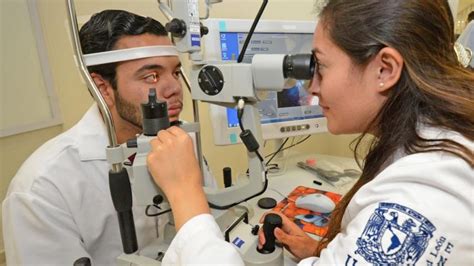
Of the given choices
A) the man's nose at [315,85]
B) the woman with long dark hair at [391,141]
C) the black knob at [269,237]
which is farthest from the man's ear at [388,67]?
the black knob at [269,237]

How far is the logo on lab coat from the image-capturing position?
1.40ft

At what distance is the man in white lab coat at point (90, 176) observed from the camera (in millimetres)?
778

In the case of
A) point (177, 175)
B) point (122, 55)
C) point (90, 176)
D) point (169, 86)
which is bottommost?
point (90, 176)

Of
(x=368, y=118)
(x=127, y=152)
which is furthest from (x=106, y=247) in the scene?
(x=368, y=118)

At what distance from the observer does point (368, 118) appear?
24.4 inches

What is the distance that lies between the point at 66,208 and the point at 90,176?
105 millimetres

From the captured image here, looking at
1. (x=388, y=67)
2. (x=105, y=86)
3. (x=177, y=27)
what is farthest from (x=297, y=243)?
(x=105, y=86)

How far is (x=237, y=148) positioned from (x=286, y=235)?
1.08 metres

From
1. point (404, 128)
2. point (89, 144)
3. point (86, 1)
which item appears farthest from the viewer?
point (86, 1)

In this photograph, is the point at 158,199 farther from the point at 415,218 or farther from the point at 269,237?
the point at 415,218

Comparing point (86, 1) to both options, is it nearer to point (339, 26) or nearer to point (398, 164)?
point (339, 26)

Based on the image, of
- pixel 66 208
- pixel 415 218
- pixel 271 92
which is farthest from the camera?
pixel 271 92

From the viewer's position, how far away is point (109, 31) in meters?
0.92

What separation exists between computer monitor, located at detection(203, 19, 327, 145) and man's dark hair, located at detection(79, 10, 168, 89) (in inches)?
8.7
